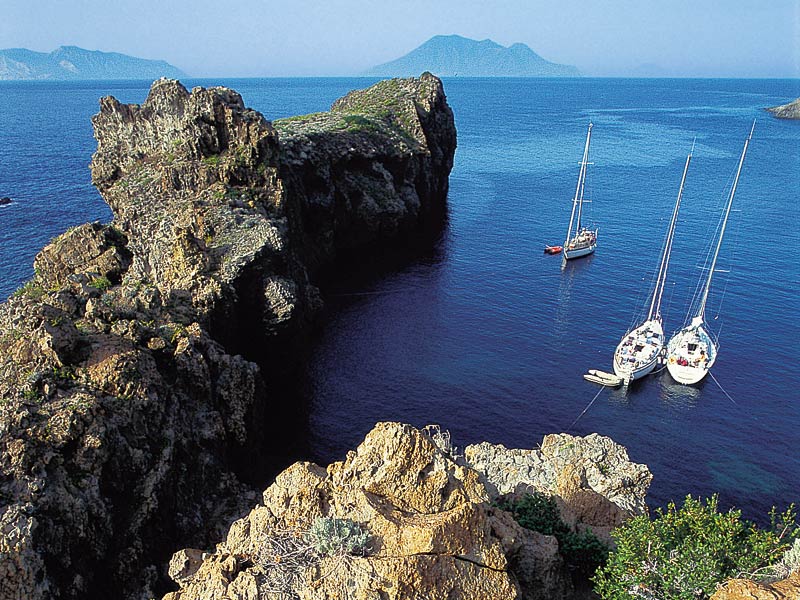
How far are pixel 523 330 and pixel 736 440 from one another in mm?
24385

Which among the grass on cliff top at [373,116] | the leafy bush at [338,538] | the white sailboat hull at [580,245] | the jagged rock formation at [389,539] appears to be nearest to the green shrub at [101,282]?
the jagged rock formation at [389,539]

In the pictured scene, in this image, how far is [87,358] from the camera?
31.5 metres

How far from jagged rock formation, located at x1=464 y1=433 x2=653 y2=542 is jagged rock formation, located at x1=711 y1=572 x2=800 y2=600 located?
1171cm

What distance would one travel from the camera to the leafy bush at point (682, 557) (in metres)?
18.2

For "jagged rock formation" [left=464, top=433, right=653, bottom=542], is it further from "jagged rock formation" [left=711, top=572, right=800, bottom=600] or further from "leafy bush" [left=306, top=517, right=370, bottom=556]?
"leafy bush" [left=306, top=517, right=370, bottom=556]

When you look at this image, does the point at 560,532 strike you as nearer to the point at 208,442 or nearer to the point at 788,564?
the point at 788,564

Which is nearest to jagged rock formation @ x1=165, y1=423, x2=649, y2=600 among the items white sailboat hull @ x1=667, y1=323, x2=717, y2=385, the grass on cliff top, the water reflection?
the water reflection

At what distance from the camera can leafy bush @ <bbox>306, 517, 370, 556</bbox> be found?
1595 centimetres

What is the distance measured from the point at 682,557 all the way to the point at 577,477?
37.2ft

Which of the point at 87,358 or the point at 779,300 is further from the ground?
the point at 87,358

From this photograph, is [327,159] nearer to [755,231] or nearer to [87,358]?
[87,358]

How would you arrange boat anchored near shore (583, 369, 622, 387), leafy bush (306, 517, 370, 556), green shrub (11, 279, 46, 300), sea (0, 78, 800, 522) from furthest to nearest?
boat anchored near shore (583, 369, 622, 387), sea (0, 78, 800, 522), green shrub (11, 279, 46, 300), leafy bush (306, 517, 370, 556)

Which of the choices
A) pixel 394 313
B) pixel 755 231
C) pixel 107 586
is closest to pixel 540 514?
pixel 107 586

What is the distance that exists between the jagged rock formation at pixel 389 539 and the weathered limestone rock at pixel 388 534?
0.09ft
